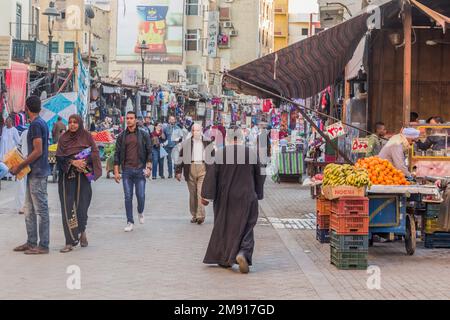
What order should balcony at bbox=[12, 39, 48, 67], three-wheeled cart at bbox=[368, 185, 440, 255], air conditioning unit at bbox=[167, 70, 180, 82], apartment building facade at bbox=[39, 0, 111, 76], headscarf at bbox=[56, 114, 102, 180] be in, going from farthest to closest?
1. air conditioning unit at bbox=[167, 70, 180, 82]
2. apartment building facade at bbox=[39, 0, 111, 76]
3. balcony at bbox=[12, 39, 48, 67]
4. headscarf at bbox=[56, 114, 102, 180]
5. three-wheeled cart at bbox=[368, 185, 440, 255]

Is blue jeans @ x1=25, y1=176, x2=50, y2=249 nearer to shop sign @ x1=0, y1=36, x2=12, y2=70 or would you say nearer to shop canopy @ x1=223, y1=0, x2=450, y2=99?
shop canopy @ x1=223, y1=0, x2=450, y2=99

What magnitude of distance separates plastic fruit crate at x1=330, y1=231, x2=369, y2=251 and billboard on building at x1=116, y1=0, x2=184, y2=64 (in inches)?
→ 2502

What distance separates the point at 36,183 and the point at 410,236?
4.89m

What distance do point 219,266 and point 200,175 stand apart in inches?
219

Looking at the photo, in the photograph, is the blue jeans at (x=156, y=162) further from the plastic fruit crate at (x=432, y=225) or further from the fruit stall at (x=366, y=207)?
the plastic fruit crate at (x=432, y=225)

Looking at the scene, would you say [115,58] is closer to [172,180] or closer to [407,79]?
[172,180]

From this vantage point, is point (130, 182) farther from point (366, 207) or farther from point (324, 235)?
point (366, 207)

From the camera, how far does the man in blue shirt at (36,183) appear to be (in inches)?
490

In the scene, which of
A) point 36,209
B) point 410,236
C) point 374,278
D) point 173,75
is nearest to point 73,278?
point 36,209

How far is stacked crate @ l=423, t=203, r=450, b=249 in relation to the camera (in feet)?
43.9

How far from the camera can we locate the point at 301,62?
1616cm

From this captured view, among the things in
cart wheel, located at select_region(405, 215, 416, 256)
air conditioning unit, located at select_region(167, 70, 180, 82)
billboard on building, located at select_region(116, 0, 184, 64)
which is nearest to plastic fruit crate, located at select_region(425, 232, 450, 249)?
cart wheel, located at select_region(405, 215, 416, 256)

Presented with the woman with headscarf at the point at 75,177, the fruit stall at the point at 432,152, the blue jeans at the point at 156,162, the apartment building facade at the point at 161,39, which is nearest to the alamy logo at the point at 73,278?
the woman with headscarf at the point at 75,177
